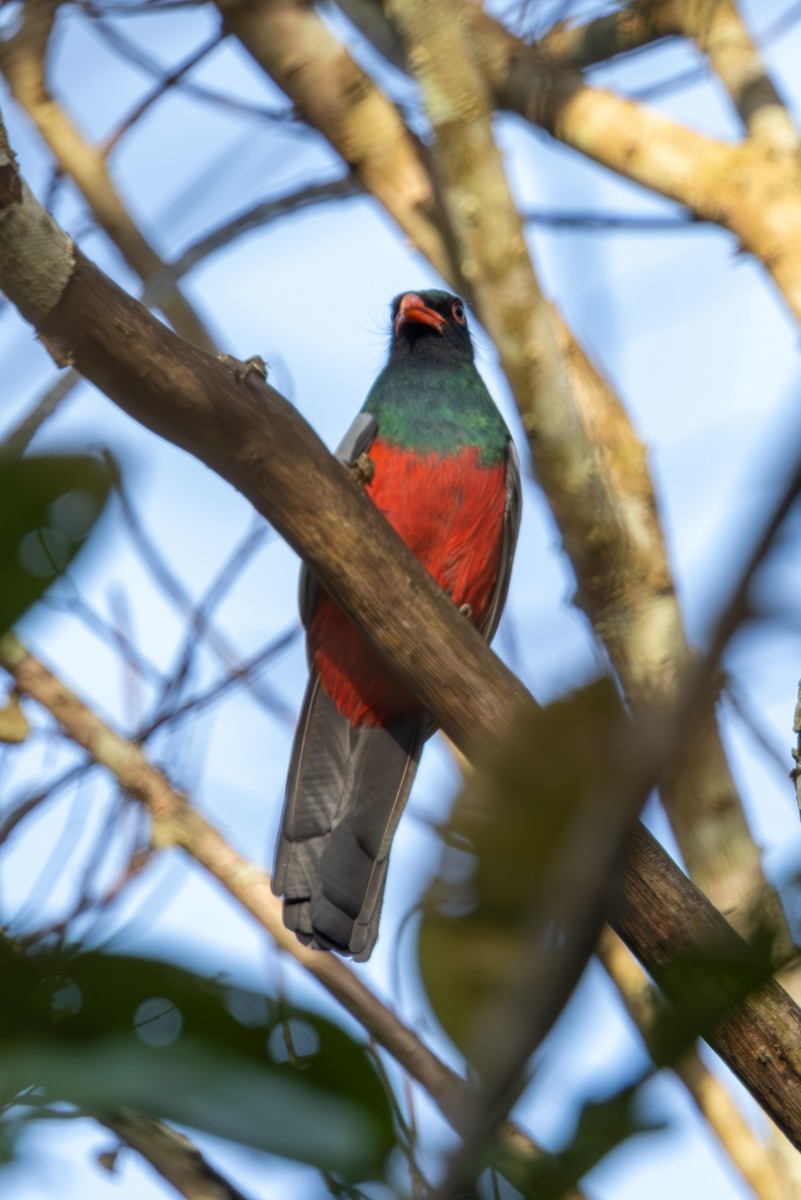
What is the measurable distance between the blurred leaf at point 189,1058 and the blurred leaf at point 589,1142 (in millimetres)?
93

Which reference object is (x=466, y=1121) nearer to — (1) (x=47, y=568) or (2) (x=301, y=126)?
(1) (x=47, y=568)

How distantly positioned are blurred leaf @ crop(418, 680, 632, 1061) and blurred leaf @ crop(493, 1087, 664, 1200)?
8 cm

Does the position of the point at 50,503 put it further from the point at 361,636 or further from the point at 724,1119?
the point at 724,1119

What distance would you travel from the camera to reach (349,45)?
188 inches

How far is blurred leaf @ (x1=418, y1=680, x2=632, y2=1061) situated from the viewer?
2.36 ft

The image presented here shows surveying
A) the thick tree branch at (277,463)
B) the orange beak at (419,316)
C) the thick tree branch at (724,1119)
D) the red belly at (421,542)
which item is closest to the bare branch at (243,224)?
the orange beak at (419,316)

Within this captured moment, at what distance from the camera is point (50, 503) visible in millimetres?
892

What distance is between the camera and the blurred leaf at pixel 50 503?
0.88m

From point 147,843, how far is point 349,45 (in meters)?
2.91

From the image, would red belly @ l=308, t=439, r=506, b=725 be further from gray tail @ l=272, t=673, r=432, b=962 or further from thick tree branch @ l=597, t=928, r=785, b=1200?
thick tree branch @ l=597, t=928, r=785, b=1200

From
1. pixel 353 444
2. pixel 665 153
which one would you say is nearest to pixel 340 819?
pixel 353 444

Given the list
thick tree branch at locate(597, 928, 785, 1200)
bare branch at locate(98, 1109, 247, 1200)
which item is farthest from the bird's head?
bare branch at locate(98, 1109, 247, 1200)

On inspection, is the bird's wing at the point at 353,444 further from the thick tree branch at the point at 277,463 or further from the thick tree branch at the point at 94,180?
the thick tree branch at the point at 277,463

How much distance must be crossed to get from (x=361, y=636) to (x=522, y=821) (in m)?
2.73
